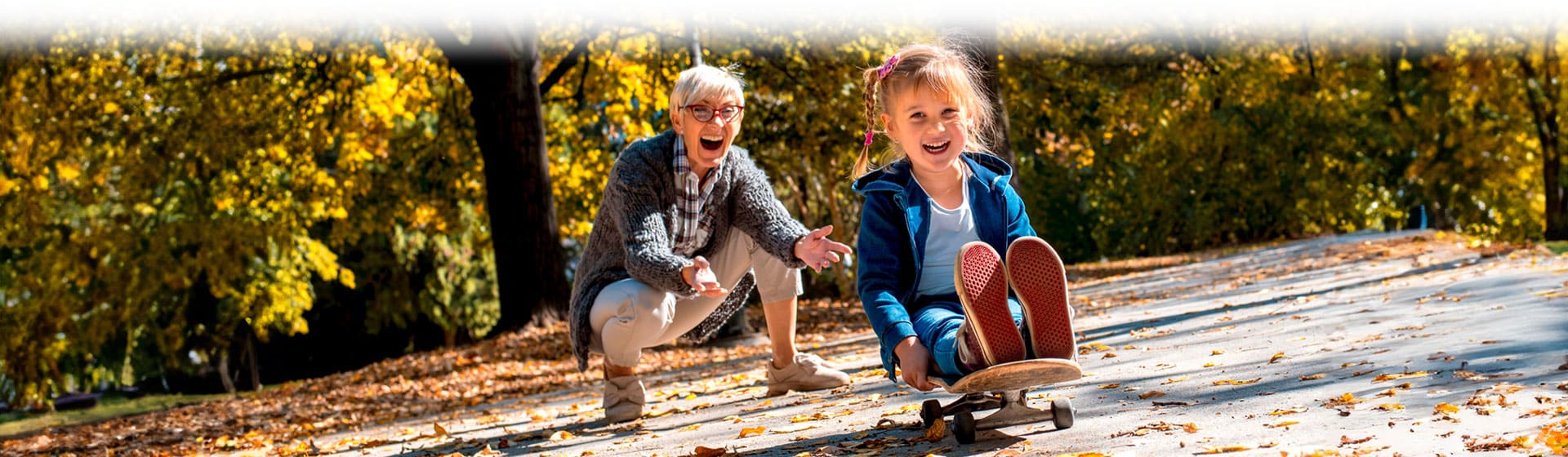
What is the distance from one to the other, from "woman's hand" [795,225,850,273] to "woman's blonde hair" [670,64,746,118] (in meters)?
0.80

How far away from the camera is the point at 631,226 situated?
537 centimetres

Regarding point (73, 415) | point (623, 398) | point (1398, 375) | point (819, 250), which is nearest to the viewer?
point (819, 250)

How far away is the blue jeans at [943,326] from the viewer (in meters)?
3.80

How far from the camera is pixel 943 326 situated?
13.0ft

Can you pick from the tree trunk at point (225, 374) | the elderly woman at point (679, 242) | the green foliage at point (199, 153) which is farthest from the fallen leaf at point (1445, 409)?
the tree trunk at point (225, 374)

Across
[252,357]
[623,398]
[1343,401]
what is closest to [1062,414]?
[1343,401]

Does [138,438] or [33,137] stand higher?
[33,137]

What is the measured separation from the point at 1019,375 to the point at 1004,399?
2.02ft

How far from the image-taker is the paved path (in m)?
3.93

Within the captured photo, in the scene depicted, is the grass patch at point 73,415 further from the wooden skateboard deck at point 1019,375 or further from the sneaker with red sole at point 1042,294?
the sneaker with red sole at point 1042,294

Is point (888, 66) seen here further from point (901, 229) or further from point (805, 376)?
point (805, 376)

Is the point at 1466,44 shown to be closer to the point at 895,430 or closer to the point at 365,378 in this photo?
the point at 365,378

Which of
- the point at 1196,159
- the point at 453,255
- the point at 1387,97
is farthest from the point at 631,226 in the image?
the point at 453,255

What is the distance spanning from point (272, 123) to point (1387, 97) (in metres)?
20.3
